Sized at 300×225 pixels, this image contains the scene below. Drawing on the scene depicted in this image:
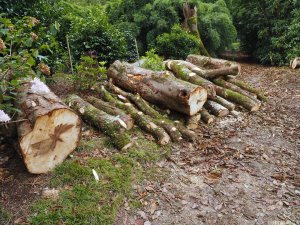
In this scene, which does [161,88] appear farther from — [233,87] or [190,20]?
[190,20]

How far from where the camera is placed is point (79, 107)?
4.72 m

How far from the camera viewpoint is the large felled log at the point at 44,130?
10.5ft

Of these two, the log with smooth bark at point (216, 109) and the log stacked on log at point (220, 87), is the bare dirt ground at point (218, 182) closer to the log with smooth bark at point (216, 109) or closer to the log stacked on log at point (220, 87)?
the log with smooth bark at point (216, 109)

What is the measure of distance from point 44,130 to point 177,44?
7.98 meters

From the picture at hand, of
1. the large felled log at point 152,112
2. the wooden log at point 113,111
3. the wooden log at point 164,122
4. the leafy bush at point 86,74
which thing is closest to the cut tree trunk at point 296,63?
the wooden log at point 164,122

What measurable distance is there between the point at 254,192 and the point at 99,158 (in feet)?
6.52

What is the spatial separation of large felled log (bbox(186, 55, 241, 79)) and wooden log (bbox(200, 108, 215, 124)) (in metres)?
1.31

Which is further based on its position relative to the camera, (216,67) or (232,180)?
(216,67)

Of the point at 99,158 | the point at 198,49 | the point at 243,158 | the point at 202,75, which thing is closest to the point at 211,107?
the point at 202,75

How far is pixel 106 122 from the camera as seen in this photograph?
4.31 m

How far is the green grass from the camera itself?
117 inches

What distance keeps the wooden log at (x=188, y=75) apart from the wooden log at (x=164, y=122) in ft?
3.79

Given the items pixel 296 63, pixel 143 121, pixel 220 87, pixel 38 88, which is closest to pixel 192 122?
pixel 143 121

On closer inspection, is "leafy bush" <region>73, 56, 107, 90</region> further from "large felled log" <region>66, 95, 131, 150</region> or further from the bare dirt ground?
the bare dirt ground
